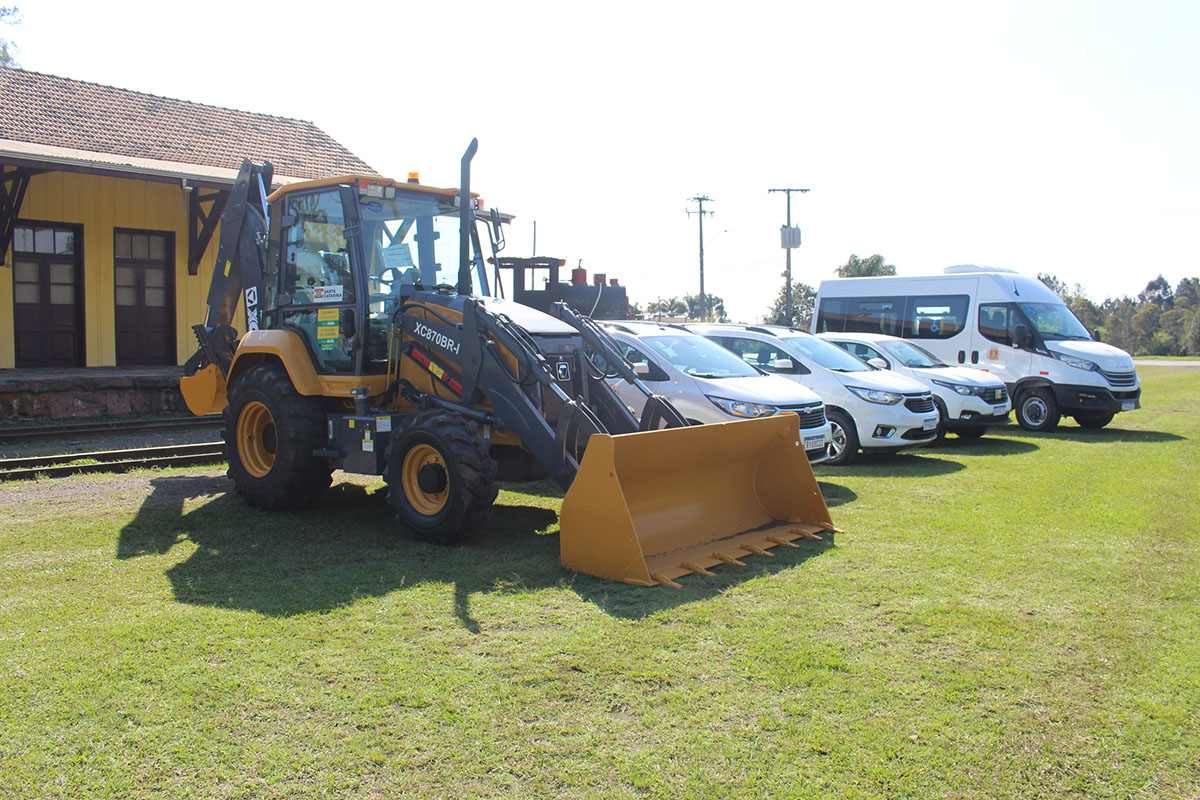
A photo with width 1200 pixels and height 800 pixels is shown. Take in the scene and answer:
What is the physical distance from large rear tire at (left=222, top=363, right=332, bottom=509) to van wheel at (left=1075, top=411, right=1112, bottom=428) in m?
13.2

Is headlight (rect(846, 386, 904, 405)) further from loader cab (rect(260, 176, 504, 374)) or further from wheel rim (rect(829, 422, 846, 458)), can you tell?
loader cab (rect(260, 176, 504, 374))

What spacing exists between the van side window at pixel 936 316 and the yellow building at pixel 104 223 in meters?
12.4

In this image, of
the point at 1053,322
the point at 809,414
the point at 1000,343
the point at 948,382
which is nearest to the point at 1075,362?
the point at 1053,322

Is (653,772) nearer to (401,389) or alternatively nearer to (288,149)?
(401,389)

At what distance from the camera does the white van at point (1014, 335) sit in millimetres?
15250

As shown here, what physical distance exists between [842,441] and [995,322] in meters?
6.04

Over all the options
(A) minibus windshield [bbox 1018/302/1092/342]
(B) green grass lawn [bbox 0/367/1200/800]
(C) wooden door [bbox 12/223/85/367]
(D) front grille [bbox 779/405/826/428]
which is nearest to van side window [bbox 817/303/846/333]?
(A) minibus windshield [bbox 1018/302/1092/342]

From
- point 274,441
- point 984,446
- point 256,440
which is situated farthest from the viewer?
point 984,446

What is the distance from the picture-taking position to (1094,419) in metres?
16.0

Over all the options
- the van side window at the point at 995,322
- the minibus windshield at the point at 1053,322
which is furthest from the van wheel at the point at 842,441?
the minibus windshield at the point at 1053,322

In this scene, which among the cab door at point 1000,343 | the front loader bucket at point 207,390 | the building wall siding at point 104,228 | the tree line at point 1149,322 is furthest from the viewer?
the tree line at point 1149,322

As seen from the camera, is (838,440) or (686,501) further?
(838,440)

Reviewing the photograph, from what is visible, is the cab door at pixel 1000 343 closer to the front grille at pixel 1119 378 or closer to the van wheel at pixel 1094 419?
the front grille at pixel 1119 378

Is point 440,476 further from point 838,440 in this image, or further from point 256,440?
point 838,440
